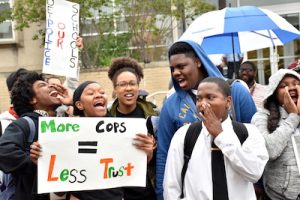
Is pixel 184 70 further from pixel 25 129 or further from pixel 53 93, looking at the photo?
pixel 25 129

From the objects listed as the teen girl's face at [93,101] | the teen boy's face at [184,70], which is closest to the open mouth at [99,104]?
the teen girl's face at [93,101]

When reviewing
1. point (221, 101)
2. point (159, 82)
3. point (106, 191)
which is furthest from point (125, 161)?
point (159, 82)

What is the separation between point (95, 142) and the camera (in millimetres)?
3631

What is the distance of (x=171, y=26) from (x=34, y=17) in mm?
3609

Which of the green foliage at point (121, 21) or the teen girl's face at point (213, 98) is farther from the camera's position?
the green foliage at point (121, 21)

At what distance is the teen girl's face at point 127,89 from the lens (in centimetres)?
420

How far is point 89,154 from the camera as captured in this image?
361 centimetres

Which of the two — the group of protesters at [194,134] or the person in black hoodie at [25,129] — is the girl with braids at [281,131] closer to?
the group of protesters at [194,134]

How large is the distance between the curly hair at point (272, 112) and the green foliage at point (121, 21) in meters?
9.65

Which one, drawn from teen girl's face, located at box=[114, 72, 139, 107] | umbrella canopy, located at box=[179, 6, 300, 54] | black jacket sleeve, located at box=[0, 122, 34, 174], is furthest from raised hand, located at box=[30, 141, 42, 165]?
umbrella canopy, located at box=[179, 6, 300, 54]

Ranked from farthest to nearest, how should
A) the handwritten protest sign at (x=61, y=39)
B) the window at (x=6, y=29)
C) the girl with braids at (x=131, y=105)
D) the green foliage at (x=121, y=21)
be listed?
1. the window at (x=6, y=29)
2. the green foliage at (x=121, y=21)
3. the handwritten protest sign at (x=61, y=39)
4. the girl with braids at (x=131, y=105)

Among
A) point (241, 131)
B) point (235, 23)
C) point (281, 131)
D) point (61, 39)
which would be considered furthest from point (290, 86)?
point (61, 39)

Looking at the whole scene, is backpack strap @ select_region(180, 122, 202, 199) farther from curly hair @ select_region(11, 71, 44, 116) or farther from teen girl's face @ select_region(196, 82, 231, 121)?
curly hair @ select_region(11, 71, 44, 116)

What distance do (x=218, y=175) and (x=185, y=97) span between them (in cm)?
77
